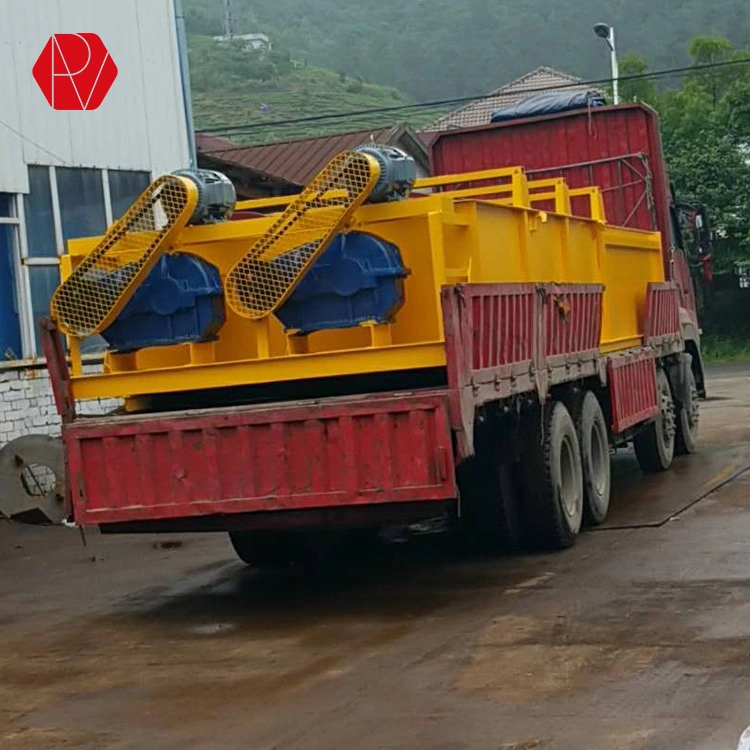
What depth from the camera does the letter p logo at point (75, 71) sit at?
16.7 meters

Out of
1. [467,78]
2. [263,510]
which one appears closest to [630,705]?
[263,510]

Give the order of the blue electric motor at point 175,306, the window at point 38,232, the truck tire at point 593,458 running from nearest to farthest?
1. the blue electric motor at point 175,306
2. the truck tire at point 593,458
3. the window at point 38,232

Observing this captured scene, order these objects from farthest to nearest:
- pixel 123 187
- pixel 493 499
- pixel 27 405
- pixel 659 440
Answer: pixel 123 187 < pixel 27 405 < pixel 659 440 < pixel 493 499

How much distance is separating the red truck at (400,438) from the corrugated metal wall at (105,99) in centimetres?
635

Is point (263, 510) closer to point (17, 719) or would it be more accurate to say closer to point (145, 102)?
point (17, 719)

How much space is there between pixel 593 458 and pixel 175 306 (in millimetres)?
3930

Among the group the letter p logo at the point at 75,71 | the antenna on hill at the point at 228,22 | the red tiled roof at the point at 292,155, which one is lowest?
the letter p logo at the point at 75,71

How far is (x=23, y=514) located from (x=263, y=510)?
2.17m

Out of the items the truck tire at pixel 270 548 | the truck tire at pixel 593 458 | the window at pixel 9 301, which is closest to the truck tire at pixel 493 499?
the truck tire at pixel 593 458

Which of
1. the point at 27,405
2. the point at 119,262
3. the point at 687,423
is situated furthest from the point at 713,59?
the point at 119,262

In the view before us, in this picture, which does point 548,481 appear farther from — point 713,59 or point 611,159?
point 713,59

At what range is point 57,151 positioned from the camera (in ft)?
55.4

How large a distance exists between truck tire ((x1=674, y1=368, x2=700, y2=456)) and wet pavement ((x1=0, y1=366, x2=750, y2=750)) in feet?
12.9

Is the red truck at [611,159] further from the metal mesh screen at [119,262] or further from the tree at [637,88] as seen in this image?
the tree at [637,88]
